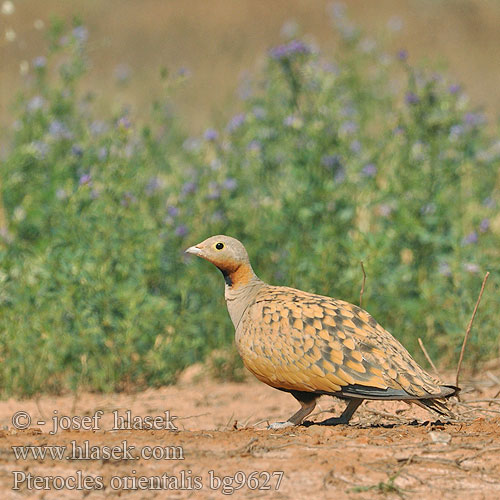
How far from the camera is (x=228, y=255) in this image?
Answer: 504 cm

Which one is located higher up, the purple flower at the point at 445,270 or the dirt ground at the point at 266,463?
the purple flower at the point at 445,270

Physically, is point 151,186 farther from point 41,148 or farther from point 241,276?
point 241,276

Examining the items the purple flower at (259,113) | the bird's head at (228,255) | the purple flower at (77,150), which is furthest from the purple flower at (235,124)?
the bird's head at (228,255)

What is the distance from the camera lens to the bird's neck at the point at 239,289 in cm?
497

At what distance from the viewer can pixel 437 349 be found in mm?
6867

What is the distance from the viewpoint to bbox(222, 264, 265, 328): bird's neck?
196 inches

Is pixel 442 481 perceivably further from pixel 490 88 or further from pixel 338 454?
pixel 490 88

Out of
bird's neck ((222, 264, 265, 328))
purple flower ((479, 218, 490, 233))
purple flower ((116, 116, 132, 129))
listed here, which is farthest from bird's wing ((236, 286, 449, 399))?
purple flower ((479, 218, 490, 233))

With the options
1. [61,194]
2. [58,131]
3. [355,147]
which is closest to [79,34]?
[58,131]

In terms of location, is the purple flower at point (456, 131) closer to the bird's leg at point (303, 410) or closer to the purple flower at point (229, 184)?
the purple flower at point (229, 184)

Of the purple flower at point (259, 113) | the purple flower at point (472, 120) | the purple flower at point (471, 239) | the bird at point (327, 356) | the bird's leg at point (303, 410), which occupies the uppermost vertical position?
the purple flower at point (259, 113)

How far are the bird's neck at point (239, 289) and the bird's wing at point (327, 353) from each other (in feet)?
0.96

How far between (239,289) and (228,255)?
8.4 inches

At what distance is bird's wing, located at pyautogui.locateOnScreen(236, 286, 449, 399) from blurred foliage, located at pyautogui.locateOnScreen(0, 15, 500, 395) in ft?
6.17
